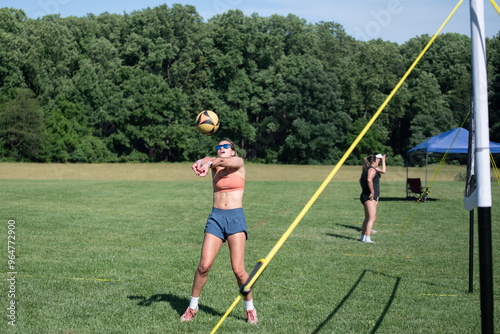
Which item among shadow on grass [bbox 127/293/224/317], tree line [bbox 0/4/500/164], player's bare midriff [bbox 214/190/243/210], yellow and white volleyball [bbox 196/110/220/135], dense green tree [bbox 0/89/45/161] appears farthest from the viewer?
tree line [bbox 0/4/500/164]

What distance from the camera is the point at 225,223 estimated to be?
577cm

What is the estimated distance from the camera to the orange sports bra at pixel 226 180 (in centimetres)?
584

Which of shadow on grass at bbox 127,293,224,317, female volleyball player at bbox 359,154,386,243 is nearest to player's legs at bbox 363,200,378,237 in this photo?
female volleyball player at bbox 359,154,386,243

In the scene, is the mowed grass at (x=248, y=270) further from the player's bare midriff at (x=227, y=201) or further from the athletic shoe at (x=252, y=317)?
the player's bare midriff at (x=227, y=201)

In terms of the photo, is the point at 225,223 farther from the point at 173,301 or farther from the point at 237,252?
the point at 173,301

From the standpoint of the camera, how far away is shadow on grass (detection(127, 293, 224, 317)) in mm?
6242

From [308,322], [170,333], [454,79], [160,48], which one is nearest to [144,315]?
[170,333]

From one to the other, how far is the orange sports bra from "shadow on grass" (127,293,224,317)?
1580mm

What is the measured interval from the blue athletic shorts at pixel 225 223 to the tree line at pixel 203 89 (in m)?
49.8

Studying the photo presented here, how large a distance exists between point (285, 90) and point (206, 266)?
5609 centimetres

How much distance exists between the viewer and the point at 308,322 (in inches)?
234

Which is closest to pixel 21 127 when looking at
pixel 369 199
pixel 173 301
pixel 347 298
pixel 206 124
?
pixel 369 199

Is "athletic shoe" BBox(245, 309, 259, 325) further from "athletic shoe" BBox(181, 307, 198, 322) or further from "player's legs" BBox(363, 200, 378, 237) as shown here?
"player's legs" BBox(363, 200, 378, 237)

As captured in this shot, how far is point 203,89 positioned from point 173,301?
55.7 m
